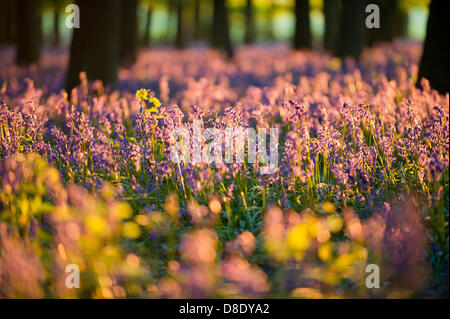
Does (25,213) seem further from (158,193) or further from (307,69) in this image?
(307,69)

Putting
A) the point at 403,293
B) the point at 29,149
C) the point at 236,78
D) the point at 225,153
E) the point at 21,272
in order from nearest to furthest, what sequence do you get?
the point at 21,272
the point at 403,293
the point at 225,153
the point at 29,149
the point at 236,78

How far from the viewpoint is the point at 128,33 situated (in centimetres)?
1391

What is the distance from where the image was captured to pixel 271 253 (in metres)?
3.29

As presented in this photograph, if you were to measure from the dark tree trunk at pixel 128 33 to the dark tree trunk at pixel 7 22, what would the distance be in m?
11.8

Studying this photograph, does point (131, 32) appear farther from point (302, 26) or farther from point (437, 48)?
point (437, 48)

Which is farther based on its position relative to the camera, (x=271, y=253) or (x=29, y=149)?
(x=29, y=149)

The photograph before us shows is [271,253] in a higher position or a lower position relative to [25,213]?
lower

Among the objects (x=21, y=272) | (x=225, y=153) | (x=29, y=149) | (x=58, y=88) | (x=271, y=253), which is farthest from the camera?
(x=58, y=88)

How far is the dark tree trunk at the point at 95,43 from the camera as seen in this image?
25.8ft

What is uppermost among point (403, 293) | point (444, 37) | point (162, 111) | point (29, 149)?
point (444, 37)

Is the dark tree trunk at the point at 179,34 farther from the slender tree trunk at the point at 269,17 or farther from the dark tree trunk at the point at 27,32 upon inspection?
the slender tree trunk at the point at 269,17

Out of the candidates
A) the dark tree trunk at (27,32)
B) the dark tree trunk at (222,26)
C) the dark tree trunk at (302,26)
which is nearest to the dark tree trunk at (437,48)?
the dark tree trunk at (222,26)
